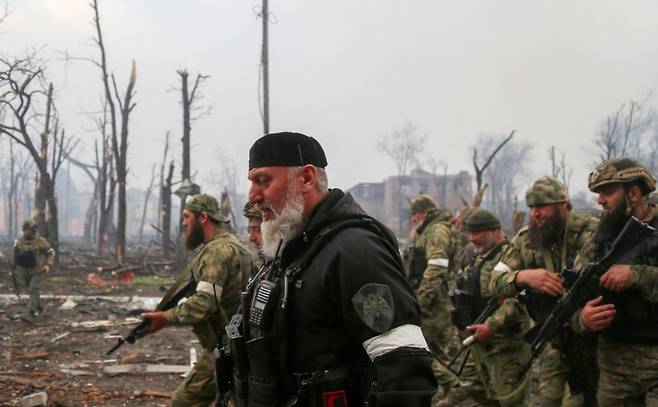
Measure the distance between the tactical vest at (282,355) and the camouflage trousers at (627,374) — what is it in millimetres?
2239

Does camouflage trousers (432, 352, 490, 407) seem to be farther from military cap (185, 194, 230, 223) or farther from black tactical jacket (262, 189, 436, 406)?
black tactical jacket (262, 189, 436, 406)

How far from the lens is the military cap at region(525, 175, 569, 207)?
4.48m

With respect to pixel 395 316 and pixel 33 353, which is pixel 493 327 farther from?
pixel 33 353

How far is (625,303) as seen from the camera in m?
3.62

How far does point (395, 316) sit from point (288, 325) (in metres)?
0.41

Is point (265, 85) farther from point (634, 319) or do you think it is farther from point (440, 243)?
point (634, 319)

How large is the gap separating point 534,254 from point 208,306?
2.51 meters

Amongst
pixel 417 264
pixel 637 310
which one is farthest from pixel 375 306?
pixel 417 264

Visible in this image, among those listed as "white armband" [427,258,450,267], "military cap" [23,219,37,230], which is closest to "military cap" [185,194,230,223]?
"white armband" [427,258,450,267]

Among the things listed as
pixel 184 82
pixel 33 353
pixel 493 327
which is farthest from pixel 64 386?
pixel 184 82

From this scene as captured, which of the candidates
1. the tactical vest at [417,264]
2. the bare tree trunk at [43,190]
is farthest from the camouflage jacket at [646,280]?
the bare tree trunk at [43,190]

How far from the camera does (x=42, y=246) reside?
1242cm

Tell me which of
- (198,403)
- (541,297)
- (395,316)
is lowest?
(198,403)

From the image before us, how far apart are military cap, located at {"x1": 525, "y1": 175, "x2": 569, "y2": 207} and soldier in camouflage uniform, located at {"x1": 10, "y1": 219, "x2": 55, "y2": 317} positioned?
10.4 metres
